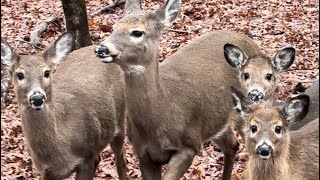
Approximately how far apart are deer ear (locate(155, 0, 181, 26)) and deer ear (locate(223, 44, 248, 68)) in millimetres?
771

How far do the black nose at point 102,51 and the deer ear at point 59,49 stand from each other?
3.04 feet

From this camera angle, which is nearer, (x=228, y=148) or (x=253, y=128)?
(x=253, y=128)

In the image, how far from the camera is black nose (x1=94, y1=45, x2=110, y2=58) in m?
6.92

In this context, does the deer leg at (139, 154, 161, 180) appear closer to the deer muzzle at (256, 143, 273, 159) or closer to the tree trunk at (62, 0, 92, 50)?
the deer muzzle at (256, 143, 273, 159)

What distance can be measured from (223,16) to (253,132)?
11.4 metres

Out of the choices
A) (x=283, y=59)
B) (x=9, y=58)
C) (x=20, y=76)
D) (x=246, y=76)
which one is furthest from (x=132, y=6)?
(x=283, y=59)

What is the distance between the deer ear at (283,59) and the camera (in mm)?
8906

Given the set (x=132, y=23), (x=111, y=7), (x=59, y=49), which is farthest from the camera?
(x=111, y=7)

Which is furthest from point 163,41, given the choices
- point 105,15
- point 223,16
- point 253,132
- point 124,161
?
point 253,132

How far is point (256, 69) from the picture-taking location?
8.68 meters

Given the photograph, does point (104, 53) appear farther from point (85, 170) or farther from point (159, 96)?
point (85, 170)

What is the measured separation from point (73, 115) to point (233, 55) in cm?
190

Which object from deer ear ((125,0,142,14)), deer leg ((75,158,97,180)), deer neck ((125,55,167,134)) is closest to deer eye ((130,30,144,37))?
deer neck ((125,55,167,134))

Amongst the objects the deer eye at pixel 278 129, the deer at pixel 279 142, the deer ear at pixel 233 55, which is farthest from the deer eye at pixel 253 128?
the deer ear at pixel 233 55
